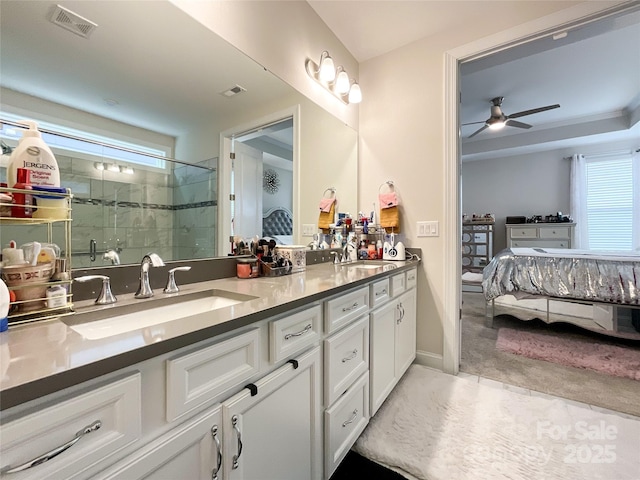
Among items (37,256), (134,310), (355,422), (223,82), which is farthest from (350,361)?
(223,82)

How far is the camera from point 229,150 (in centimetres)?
147

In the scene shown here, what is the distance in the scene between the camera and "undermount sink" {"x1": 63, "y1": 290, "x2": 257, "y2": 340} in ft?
2.56

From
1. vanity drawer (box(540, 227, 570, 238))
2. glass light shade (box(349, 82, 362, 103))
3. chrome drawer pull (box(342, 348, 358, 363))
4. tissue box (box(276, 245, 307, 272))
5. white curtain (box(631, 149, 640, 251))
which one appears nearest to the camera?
chrome drawer pull (box(342, 348, 358, 363))

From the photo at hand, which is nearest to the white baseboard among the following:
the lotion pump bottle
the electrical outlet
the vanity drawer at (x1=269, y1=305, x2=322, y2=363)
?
the electrical outlet

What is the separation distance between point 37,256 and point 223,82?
1110mm

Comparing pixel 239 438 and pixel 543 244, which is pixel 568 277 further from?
pixel 239 438

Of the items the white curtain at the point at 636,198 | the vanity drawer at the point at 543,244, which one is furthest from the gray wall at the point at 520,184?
the vanity drawer at the point at 543,244

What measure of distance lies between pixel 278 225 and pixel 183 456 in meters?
1.33

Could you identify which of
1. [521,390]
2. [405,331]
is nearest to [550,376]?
[521,390]

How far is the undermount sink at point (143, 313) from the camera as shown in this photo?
2.56 feet

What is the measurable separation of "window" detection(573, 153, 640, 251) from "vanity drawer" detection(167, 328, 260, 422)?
6.17m

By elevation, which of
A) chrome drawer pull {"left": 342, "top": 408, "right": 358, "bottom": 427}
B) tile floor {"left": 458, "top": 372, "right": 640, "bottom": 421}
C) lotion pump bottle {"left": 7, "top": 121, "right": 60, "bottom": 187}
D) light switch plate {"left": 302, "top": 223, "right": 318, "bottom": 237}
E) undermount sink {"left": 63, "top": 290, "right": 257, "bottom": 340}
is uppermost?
lotion pump bottle {"left": 7, "top": 121, "right": 60, "bottom": 187}

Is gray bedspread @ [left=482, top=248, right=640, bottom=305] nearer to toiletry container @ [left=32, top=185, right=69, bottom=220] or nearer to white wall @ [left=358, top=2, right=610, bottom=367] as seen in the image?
white wall @ [left=358, top=2, right=610, bottom=367]

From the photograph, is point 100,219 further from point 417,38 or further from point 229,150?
point 417,38
